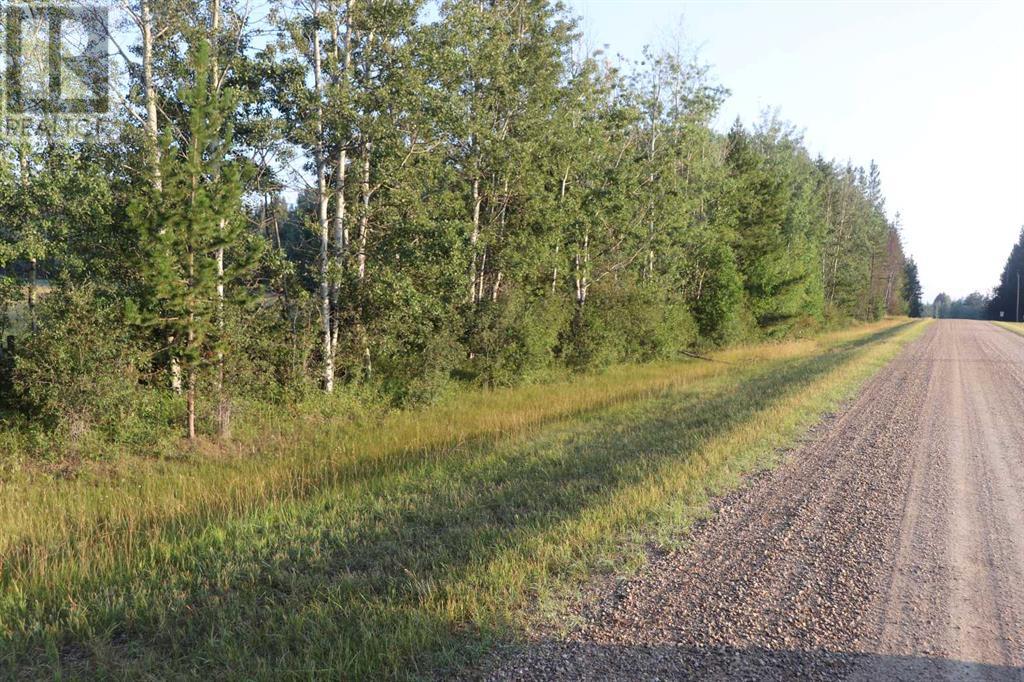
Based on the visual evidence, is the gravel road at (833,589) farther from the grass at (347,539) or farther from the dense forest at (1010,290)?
the dense forest at (1010,290)

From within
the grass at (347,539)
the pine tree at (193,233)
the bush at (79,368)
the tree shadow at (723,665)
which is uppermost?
the pine tree at (193,233)

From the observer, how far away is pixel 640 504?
5641mm

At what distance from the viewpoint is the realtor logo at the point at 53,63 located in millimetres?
10219

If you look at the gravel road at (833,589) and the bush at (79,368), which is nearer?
the gravel road at (833,589)

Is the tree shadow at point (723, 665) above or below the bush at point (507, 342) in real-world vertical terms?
below

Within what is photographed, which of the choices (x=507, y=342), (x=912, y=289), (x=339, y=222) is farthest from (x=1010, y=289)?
(x=339, y=222)

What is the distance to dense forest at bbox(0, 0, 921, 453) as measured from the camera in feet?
31.3

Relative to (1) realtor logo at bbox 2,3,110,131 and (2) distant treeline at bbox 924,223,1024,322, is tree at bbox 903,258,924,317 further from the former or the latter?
(1) realtor logo at bbox 2,3,110,131

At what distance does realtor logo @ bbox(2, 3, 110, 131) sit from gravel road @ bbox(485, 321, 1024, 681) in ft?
42.3

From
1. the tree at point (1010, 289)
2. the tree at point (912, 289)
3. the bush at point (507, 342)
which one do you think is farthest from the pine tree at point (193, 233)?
the tree at point (1010, 289)

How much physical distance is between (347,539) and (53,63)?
11.5 m

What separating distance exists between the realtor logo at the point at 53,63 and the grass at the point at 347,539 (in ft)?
23.1

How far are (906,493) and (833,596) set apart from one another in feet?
9.72

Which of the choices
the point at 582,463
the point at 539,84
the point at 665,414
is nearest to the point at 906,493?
the point at 582,463
